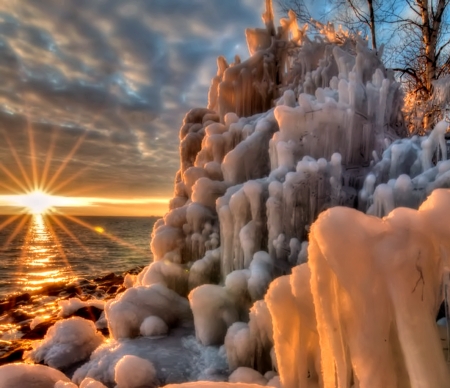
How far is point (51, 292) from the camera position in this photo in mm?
15445

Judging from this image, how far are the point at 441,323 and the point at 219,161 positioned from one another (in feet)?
16.8

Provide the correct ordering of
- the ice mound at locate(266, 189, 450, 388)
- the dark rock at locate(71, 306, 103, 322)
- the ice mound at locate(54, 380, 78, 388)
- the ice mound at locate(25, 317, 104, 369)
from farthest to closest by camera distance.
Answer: the dark rock at locate(71, 306, 103, 322), the ice mound at locate(25, 317, 104, 369), the ice mound at locate(54, 380, 78, 388), the ice mound at locate(266, 189, 450, 388)

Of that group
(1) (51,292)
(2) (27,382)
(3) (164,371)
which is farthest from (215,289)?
(1) (51,292)

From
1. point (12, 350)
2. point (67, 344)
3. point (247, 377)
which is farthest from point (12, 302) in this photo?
point (247, 377)

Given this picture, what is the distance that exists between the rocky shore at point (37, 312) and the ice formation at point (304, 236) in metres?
3.04

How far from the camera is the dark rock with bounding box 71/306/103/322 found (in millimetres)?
8875

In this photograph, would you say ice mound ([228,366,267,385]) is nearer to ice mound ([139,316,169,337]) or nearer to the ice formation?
the ice formation

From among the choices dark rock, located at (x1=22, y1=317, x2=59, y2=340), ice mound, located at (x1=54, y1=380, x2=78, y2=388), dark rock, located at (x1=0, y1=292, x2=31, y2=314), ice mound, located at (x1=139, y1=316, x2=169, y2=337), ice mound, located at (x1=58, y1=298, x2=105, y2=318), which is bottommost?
dark rock, located at (x1=0, y1=292, x2=31, y2=314)

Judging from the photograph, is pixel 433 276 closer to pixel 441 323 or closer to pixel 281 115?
pixel 441 323

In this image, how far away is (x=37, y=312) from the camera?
479 inches

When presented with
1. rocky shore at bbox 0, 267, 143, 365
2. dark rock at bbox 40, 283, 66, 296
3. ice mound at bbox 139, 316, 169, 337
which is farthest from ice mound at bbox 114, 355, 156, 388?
dark rock at bbox 40, 283, 66, 296

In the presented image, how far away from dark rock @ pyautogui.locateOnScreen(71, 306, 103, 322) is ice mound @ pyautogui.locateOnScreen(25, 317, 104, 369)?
8.54 ft

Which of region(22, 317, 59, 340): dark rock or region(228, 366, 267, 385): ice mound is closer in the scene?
region(228, 366, 267, 385): ice mound

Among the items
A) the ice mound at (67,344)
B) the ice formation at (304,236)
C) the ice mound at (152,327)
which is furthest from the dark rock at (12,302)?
the ice mound at (152,327)
